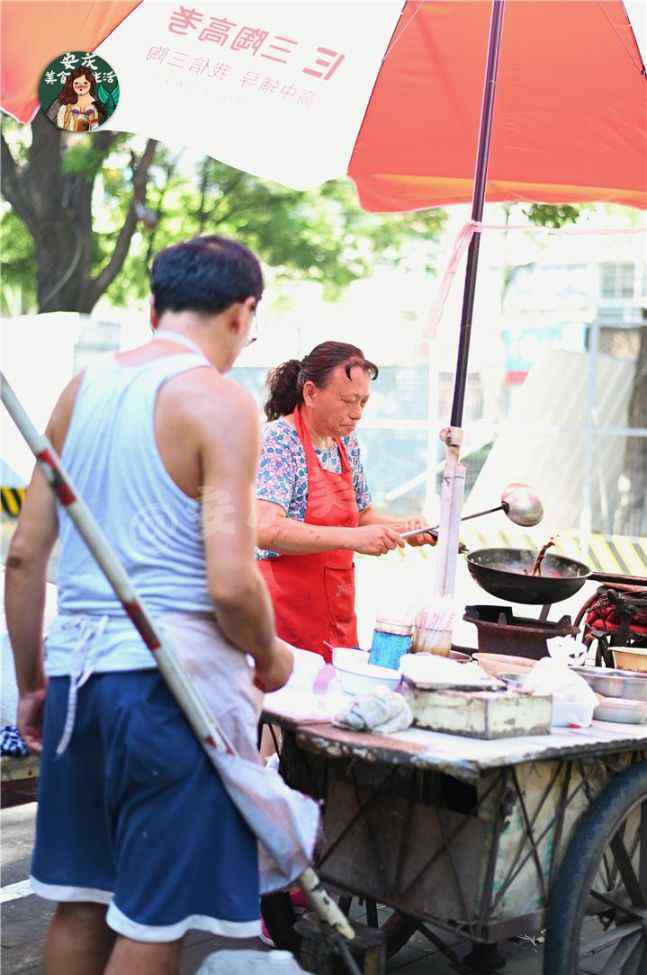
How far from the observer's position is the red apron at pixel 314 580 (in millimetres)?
3633

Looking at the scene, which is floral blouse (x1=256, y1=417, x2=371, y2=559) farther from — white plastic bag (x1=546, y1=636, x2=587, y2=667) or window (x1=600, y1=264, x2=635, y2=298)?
window (x1=600, y1=264, x2=635, y2=298)

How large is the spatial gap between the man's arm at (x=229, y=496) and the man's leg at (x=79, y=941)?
0.64m

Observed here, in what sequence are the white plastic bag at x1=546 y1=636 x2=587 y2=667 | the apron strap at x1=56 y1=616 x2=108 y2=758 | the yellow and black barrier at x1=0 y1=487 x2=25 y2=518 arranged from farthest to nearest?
the yellow and black barrier at x1=0 y1=487 x2=25 y2=518, the white plastic bag at x1=546 y1=636 x2=587 y2=667, the apron strap at x1=56 y1=616 x2=108 y2=758

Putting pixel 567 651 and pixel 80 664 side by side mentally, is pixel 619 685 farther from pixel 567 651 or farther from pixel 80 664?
pixel 80 664

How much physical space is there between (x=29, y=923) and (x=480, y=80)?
317cm

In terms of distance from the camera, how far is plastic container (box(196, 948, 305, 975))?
7.66 feet

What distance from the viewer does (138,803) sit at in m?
2.14

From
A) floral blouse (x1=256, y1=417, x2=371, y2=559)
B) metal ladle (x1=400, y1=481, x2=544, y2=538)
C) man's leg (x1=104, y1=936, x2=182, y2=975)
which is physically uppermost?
floral blouse (x1=256, y1=417, x2=371, y2=559)

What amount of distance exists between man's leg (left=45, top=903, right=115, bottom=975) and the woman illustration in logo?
7.17 ft

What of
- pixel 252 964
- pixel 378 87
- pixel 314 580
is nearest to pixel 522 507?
pixel 314 580

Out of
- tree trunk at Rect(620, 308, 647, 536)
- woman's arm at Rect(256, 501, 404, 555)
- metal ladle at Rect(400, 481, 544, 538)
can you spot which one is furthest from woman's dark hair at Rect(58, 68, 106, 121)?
tree trunk at Rect(620, 308, 647, 536)

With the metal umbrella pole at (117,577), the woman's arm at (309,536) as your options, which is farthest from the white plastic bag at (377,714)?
the woman's arm at (309,536)

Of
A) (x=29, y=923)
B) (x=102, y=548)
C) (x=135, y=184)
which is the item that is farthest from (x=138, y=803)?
(x=135, y=184)

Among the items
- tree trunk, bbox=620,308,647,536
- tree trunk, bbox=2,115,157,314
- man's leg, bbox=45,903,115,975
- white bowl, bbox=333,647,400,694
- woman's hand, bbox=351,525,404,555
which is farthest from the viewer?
tree trunk, bbox=2,115,157,314
